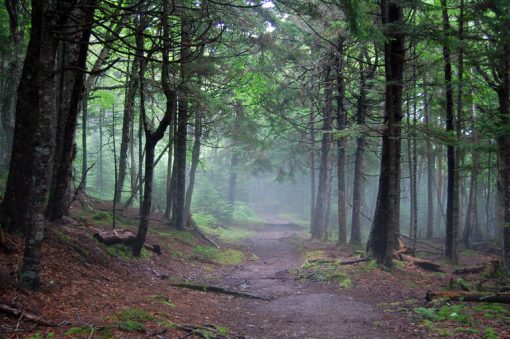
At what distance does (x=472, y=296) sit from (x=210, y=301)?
19.0ft

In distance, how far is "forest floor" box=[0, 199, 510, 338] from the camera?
6.13m

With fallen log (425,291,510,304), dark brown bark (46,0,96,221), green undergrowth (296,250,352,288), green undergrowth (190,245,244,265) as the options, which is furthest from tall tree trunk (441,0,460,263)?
dark brown bark (46,0,96,221)

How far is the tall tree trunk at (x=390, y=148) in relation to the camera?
475 inches

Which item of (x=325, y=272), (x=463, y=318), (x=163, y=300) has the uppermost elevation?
(x=463, y=318)

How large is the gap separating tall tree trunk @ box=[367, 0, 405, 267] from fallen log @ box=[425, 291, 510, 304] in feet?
11.2

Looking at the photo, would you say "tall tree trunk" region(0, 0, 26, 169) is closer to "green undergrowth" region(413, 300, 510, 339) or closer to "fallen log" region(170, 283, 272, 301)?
"fallen log" region(170, 283, 272, 301)

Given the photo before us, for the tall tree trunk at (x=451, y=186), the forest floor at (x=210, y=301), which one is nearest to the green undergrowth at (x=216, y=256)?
the forest floor at (x=210, y=301)

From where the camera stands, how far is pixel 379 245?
532 inches

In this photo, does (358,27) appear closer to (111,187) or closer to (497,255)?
(497,255)

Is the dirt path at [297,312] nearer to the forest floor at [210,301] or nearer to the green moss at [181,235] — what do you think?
the forest floor at [210,301]

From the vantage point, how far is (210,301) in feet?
31.2

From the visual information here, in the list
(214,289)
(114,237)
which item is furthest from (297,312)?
(114,237)

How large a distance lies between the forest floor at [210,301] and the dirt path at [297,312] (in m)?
0.02

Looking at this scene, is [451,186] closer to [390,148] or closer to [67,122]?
[390,148]
